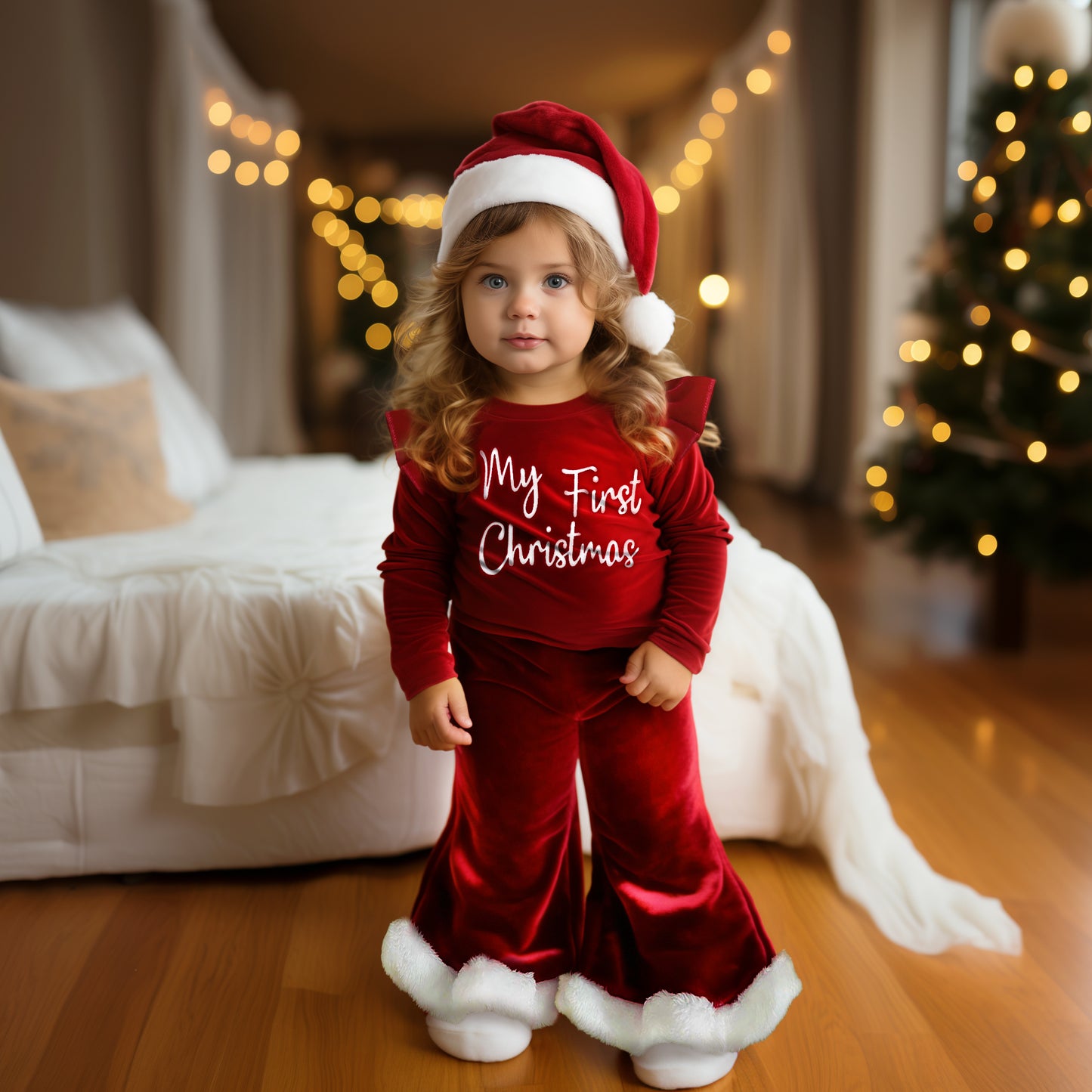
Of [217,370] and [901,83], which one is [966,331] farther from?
[217,370]

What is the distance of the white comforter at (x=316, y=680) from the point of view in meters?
1.46

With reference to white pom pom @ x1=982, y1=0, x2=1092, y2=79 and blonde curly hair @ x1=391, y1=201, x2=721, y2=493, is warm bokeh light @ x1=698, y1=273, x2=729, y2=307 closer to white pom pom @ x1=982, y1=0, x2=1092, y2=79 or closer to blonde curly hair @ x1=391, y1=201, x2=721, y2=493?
white pom pom @ x1=982, y1=0, x2=1092, y2=79

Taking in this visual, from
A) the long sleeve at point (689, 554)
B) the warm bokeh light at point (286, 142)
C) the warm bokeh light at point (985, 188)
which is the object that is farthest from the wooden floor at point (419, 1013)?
the warm bokeh light at point (286, 142)

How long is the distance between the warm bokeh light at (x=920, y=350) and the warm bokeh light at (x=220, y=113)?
4045mm

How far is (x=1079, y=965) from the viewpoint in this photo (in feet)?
4.38

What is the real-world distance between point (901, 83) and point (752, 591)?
157 inches

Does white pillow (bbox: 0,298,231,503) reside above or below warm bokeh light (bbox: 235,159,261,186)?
below

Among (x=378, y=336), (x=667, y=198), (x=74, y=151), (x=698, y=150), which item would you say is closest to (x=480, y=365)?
(x=74, y=151)

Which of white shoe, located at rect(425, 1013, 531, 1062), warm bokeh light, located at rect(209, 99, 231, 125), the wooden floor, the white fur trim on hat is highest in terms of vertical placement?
warm bokeh light, located at rect(209, 99, 231, 125)

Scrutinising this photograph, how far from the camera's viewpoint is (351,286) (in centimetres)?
895

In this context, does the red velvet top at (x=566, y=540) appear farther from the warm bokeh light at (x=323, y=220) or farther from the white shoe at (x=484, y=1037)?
the warm bokeh light at (x=323, y=220)

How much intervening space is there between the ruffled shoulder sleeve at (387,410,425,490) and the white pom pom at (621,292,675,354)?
267 mm

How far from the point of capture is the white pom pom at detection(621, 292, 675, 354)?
1.13 meters

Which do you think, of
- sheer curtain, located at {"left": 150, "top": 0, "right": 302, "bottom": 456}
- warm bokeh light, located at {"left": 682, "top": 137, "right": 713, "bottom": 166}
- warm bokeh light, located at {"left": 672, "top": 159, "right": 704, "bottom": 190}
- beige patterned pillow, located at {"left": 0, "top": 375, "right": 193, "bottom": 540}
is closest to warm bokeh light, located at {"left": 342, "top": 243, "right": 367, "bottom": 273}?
sheer curtain, located at {"left": 150, "top": 0, "right": 302, "bottom": 456}
